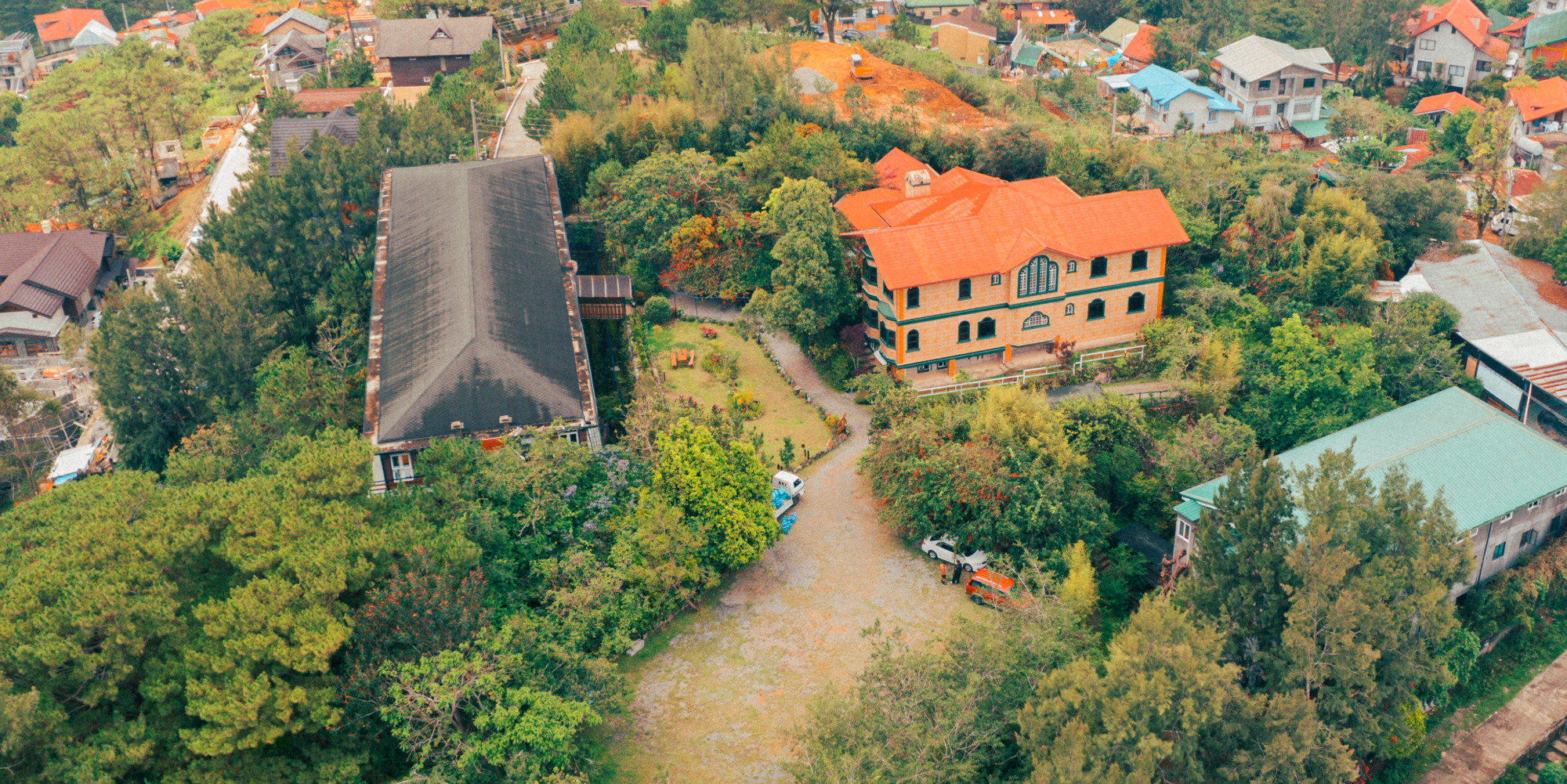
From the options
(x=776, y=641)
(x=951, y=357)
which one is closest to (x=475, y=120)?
(x=951, y=357)

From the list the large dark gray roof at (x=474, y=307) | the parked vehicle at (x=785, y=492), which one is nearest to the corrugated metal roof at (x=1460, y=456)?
the parked vehicle at (x=785, y=492)

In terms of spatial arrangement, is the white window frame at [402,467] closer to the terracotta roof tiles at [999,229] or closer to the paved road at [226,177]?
the terracotta roof tiles at [999,229]

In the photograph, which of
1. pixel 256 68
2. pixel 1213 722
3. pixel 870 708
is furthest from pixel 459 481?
pixel 256 68

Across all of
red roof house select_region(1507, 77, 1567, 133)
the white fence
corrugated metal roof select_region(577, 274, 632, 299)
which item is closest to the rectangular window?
corrugated metal roof select_region(577, 274, 632, 299)

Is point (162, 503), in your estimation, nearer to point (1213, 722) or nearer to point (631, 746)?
point (631, 746)

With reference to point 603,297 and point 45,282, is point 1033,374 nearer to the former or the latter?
point 603,297

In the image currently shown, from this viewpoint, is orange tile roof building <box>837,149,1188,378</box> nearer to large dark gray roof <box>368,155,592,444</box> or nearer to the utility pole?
large dark gray roof <box>368,155,592,444</box>
